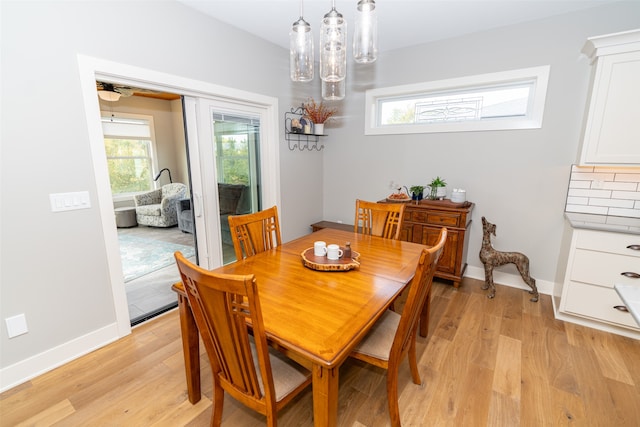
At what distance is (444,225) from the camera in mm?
2973

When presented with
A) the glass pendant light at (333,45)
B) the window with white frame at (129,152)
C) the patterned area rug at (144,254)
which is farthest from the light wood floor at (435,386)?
the window with white frame at (129,152)

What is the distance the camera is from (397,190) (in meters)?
3.60

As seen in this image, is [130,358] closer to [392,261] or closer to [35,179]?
[35,179]

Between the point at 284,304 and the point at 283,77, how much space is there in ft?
9.48

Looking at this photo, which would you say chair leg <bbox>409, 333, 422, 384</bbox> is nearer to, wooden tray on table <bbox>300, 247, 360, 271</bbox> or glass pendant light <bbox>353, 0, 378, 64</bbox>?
wooden tray on table <bbox>300, 247, 360, 271</bbox>

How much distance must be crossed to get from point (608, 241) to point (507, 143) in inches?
47.9

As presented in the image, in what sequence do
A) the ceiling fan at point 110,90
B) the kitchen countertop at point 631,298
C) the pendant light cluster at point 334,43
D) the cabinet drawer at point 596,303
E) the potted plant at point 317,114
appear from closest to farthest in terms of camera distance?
the kitchen countertop at point 631,298
the pendant light cluster at point 334,43
the cabinet drawer at point 596,303
the potted plant at point 317,114
the ceiling fan at point 110,90

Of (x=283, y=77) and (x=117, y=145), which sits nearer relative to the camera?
(x=283, y=77)

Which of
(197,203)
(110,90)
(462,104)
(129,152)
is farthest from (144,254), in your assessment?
(462,104)

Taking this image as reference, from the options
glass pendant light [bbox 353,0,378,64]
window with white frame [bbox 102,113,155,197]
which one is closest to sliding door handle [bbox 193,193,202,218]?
glass pendant light [bbox 353,0,378,64]

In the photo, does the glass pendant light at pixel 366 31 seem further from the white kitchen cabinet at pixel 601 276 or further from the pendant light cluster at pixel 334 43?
the white kitchen cabinet at pixel 601 276

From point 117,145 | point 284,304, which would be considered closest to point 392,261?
point 284,304

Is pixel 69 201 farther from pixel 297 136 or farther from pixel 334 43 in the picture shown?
pixel 297 136

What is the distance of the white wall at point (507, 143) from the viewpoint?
257 cm
